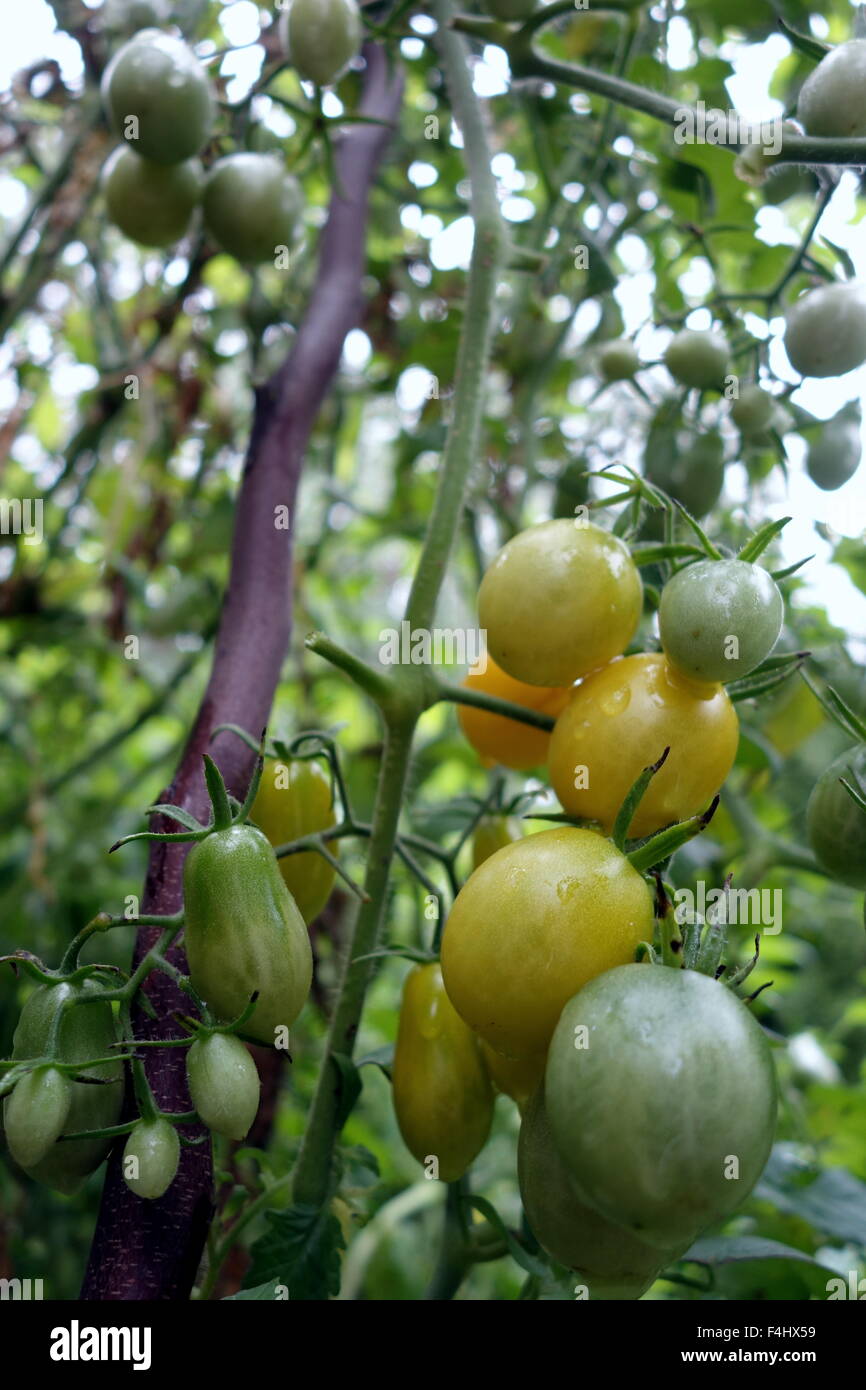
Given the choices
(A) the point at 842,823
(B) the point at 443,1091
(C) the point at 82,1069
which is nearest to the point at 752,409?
(A) the point at 842,823

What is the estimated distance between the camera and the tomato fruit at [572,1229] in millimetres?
533

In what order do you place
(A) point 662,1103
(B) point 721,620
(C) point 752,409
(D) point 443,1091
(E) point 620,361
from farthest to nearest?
(E) point 620,361, (C) point 752,409, (D) point 443,1091, (B) point 721,620, (A) point 662,1103

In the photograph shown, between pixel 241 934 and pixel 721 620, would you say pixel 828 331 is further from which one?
pixel 241 934

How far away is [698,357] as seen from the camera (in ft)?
2.69

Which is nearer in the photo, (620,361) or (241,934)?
(241,934)

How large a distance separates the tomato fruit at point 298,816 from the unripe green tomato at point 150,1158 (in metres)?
0.20

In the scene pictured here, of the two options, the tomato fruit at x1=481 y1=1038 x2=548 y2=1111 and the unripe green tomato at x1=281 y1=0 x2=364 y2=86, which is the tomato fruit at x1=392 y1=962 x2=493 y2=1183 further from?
the unripe green tomato at x1=281 y1=0 x2=364 y2=86

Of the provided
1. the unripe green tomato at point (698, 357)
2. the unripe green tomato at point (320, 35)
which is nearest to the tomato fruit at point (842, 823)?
the unripe green tomato at point (698, 357)

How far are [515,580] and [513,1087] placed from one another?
0.29m

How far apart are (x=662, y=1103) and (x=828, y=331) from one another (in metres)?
0.54

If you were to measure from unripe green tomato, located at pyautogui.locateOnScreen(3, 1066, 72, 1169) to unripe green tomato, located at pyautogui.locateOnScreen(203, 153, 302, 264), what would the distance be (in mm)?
702

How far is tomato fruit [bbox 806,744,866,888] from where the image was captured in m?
0.67

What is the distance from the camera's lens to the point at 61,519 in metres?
1.50
